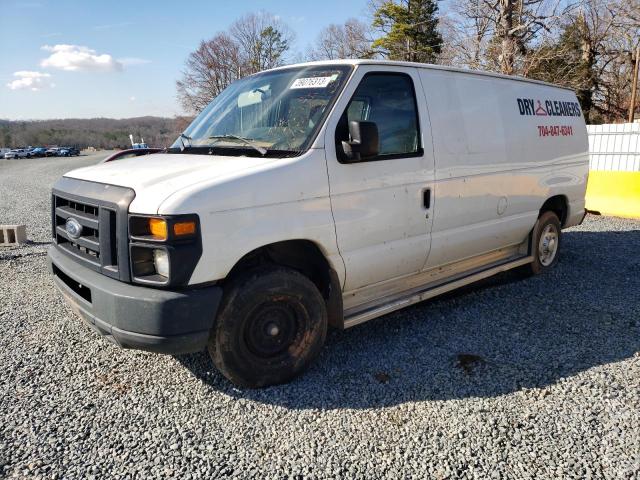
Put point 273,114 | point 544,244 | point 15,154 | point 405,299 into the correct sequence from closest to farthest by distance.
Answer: point 273,114 < point 405,299 < point 544,244 < point 15,154

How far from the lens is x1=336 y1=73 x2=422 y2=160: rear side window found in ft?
11.9

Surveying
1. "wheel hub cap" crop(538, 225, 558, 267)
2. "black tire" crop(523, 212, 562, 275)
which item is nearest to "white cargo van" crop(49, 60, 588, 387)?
"black tire" crop(523, 212, 562, 275)

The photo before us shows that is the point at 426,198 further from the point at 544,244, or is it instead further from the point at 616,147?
the point at 616,147

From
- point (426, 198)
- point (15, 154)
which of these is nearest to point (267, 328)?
point (426, 198)

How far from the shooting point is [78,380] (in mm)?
3418

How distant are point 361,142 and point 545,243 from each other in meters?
3.66

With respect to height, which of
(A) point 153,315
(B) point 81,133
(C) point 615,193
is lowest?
(A) point 153,315

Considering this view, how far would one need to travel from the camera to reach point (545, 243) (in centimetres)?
583

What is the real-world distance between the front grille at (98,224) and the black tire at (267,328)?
2.32ft

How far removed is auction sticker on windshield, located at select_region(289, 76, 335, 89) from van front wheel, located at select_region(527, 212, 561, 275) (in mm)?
3308

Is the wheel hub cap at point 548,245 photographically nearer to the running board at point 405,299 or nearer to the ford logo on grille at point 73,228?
the running board at point 405,299

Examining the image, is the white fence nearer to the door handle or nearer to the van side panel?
the van side panel

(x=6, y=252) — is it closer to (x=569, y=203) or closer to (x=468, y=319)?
(x=468, y=319)

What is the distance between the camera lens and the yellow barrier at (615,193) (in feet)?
30.6
